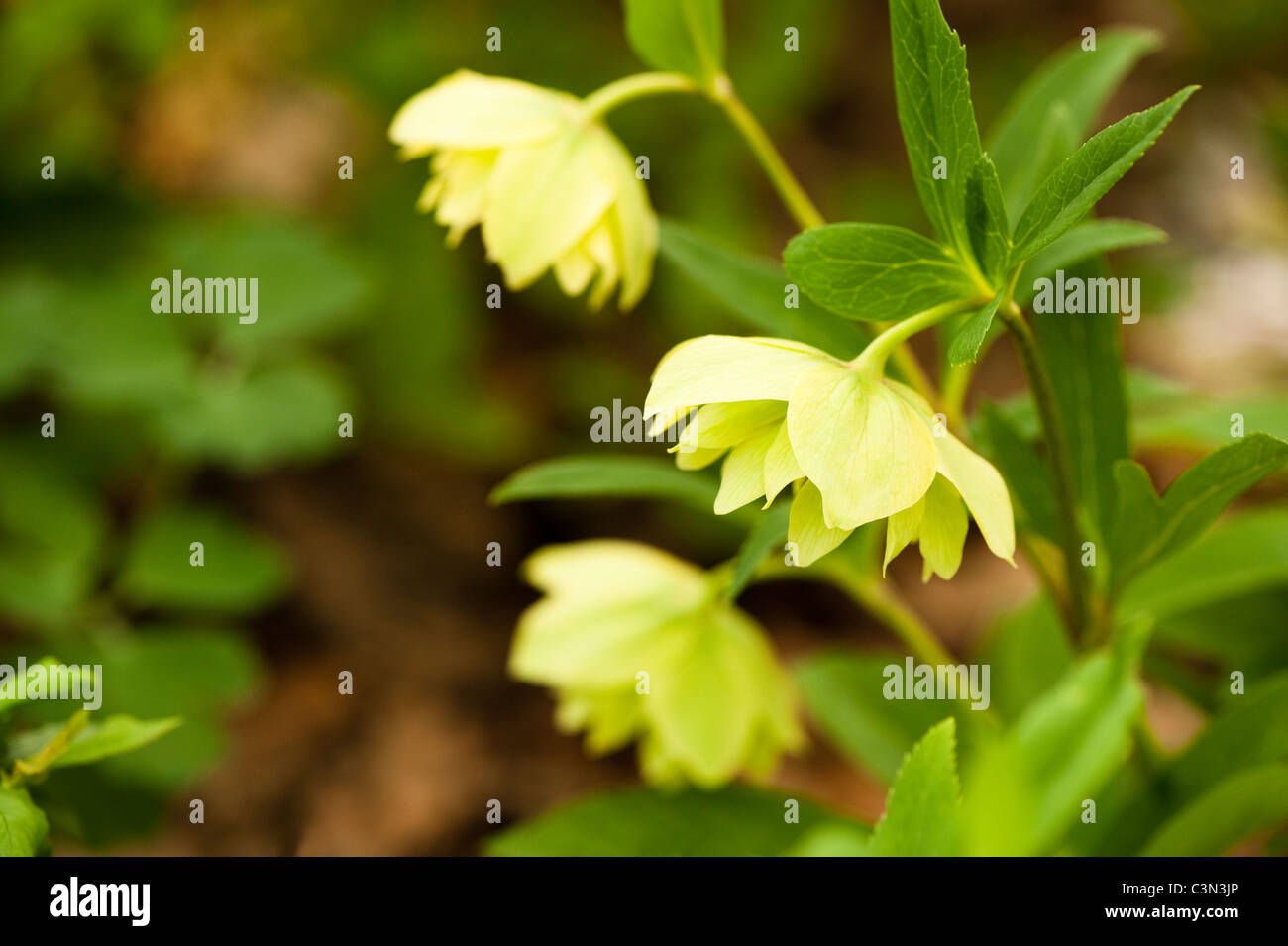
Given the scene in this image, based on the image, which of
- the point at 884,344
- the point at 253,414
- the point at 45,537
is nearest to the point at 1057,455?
the point at 884,344

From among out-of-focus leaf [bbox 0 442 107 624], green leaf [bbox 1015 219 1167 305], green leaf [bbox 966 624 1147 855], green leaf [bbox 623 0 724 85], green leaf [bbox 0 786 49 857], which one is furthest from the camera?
out-of-focus leaf [bbox 0 442 107 624]

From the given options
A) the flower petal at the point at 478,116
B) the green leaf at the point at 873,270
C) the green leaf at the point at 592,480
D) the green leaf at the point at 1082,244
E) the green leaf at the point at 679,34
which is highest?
the green leaf at the point at 679,34

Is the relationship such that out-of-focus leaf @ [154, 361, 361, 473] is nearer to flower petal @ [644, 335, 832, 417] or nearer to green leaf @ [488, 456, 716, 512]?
green leaf @ [488, 456, 716, 512]

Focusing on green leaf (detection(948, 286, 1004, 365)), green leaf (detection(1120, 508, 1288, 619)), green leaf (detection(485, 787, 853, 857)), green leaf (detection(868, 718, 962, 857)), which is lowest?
green leaf (detection(485, 787, 853, 857))

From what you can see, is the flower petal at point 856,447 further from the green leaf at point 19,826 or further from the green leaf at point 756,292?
the green leaf at point 19,826

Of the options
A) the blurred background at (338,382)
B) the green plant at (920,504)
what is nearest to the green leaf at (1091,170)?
the green plant at (920,504)

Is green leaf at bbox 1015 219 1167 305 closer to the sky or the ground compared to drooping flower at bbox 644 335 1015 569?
closer to the sky

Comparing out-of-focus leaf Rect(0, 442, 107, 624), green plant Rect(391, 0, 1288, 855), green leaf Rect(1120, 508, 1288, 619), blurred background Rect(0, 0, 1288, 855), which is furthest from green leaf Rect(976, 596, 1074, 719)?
out-of-focus leaf Rect(0, 442, 107, 624)

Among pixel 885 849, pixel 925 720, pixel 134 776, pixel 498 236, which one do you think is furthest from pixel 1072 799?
pixel 134 776
